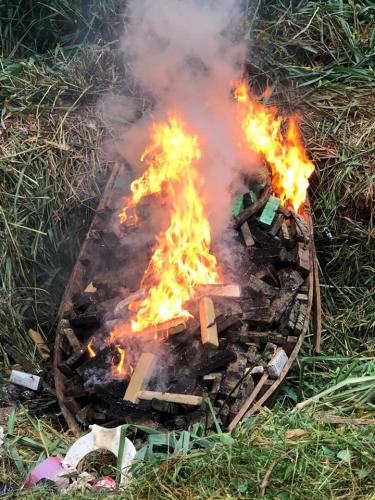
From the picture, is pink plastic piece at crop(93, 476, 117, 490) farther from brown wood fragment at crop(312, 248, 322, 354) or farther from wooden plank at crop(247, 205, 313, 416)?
brown wood fragment at crop(312, 248, 322, 354)

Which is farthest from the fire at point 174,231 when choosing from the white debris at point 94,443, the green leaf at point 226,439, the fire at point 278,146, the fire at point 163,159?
the green leaf at point 226,439

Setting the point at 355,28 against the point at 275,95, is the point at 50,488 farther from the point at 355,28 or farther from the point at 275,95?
the point at 355,28

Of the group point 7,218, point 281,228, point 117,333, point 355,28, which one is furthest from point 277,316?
point 355,28

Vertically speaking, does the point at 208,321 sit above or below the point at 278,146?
below

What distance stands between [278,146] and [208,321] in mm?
1512

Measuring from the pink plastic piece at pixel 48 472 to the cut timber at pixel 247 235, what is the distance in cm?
181

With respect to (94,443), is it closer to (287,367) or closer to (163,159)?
(287,367)

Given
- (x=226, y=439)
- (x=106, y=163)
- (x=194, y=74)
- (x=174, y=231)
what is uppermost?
(x=194, y=74)

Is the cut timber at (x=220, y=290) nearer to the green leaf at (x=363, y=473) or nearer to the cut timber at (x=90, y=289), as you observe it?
the cut timber at (x=90, y=289)

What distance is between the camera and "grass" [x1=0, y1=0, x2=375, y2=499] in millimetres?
3965

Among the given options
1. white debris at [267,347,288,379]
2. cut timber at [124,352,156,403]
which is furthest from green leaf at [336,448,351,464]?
cut timber at [124,352,156,403]

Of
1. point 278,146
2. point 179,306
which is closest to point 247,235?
point 179,306

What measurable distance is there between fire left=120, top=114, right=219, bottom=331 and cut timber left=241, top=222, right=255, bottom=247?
0.24m

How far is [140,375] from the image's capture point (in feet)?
12.4
